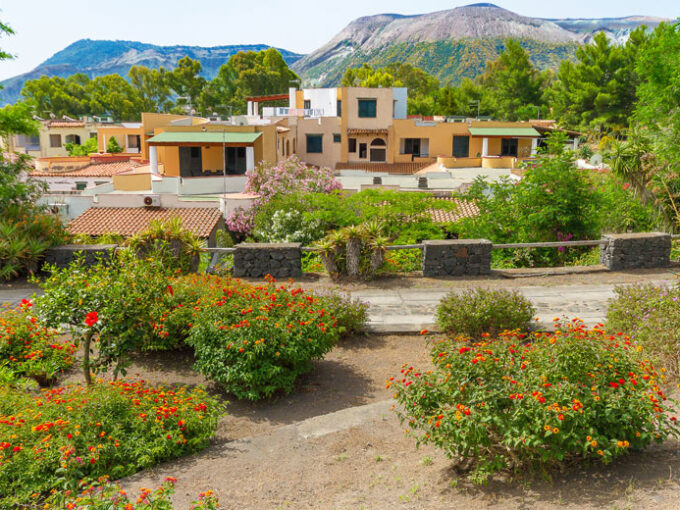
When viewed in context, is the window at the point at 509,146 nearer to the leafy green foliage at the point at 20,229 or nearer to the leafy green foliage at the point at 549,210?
the leafy green foliage at the point at 549,210

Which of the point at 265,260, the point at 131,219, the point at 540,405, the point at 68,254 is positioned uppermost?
the point at 540,405

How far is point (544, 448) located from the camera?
5.18 m

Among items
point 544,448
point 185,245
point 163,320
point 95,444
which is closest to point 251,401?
point 163,320

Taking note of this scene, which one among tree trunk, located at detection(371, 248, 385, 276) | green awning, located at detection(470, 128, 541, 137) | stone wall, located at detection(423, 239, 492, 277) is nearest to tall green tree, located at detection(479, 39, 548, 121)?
green awning, located at detection(470, 128, 541, 137)

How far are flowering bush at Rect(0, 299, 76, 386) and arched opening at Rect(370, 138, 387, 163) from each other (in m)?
46.4

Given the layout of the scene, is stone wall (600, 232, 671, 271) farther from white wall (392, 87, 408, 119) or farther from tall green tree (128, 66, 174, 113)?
tall green tree (128, 66, 174, 113)

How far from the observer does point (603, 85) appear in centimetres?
5534

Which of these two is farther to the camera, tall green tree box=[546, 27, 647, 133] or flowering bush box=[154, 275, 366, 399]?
tall green tree box=[546, 27, 647, 133]

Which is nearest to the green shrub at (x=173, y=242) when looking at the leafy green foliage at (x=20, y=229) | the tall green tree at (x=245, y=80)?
the leafy green foliage at (x=20, y=229)

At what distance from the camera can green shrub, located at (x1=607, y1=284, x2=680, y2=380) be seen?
7375 mm

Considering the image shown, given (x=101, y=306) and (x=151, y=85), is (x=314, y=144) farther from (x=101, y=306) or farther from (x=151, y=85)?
(x=151, y=85)

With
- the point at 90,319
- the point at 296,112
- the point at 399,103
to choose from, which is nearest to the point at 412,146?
the point at 399,103

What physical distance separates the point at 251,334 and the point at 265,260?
567 centimetres

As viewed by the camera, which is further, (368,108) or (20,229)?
(368,108)
